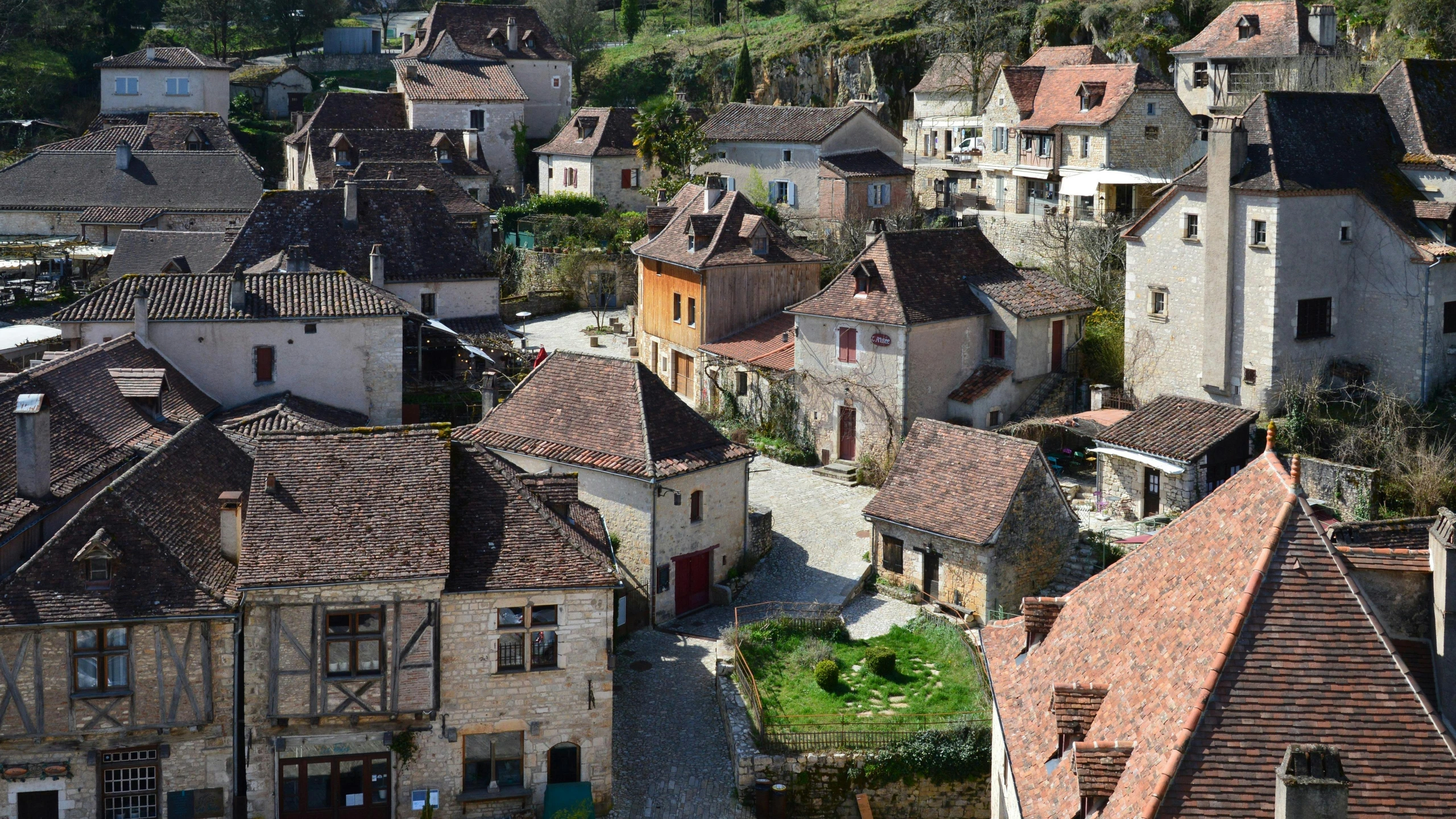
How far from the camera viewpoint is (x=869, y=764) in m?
29.1

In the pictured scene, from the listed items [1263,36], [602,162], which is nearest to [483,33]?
[602,162]

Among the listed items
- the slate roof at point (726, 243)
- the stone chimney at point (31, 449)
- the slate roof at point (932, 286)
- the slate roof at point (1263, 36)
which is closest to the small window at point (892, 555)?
the slate roof at point (932, 286)

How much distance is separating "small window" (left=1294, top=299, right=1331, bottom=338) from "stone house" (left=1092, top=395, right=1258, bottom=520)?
9.89ft

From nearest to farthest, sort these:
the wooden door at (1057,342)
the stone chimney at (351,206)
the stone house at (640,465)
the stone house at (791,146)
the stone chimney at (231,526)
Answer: the stone chimney at (231,526), the stone house at (640,465), the wooden door at (1057,342), the stone chimney at (351,206), the stone house at (791,146)

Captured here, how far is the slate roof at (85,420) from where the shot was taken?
29.2m

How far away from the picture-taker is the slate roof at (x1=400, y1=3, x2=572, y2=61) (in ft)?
274

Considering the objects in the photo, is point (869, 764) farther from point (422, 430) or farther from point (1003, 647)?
point (422, 430)

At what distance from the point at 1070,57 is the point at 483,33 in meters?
34.2

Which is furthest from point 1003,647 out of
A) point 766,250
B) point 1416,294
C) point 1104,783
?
point 766,250

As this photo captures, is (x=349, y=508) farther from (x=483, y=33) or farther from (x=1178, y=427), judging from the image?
(x=483, y=33)

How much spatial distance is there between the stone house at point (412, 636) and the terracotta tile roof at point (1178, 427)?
16.8 meters

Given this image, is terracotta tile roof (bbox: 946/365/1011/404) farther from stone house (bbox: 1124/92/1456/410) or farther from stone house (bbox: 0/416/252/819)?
stone house (bbox: 0/416/252/819)

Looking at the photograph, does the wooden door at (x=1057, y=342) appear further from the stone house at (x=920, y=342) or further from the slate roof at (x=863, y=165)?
the slate roof at (x=863, y=165)

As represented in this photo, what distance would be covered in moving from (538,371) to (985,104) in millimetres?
33819
